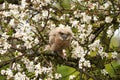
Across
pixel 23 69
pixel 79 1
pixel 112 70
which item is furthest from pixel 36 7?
pixel 112 70

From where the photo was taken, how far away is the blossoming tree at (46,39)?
15.0 ft

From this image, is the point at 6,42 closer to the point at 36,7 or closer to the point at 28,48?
the point at 28,48

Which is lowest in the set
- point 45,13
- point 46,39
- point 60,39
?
point 60,39

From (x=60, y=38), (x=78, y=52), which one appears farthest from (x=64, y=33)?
(x=78, y=52)

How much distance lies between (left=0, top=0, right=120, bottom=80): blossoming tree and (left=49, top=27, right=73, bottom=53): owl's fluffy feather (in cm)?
9

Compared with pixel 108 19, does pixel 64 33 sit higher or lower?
lower

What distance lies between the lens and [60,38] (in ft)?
15.6

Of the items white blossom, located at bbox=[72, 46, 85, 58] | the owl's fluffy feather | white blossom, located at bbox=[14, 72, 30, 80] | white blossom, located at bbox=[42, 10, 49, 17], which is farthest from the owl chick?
white blossom, located at bbox=[14, 72, 30, 80]

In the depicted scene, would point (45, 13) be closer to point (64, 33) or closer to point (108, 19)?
point (64, 33)

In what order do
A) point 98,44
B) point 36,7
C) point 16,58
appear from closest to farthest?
point 16,58
point 98,44
point 36,7

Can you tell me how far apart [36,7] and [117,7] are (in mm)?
991

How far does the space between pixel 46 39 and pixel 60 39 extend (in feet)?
0.92

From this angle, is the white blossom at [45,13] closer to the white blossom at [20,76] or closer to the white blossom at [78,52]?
the white blossom at [78,52]

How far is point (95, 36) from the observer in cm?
521
